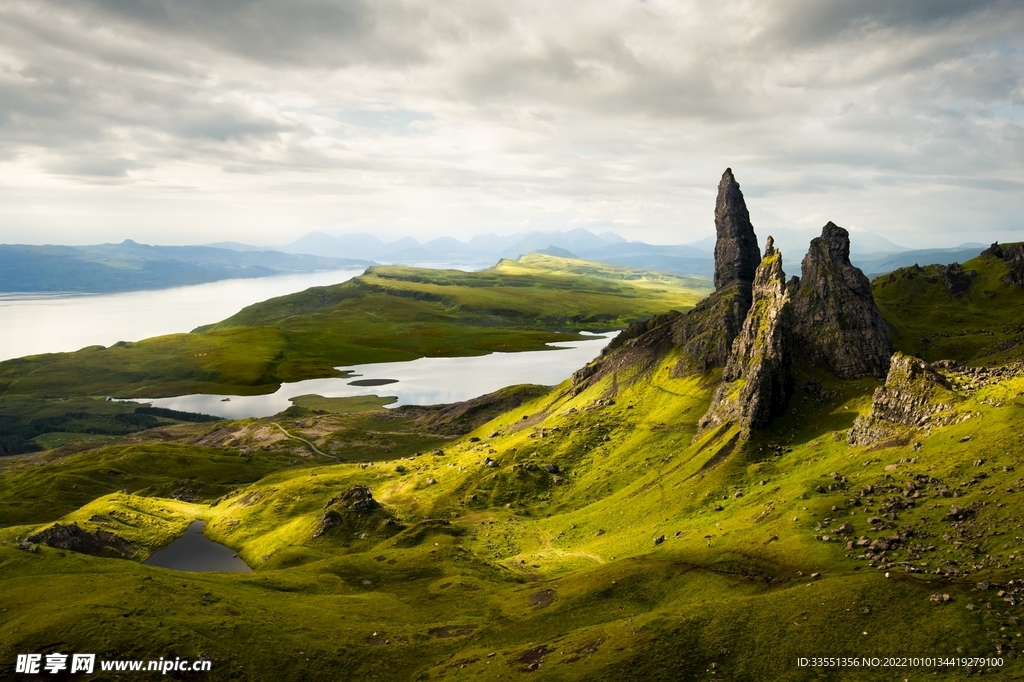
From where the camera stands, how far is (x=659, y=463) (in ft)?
392

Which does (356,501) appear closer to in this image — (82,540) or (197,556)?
(197,556)

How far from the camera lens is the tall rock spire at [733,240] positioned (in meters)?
186

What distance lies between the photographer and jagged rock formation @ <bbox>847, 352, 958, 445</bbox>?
7962cm

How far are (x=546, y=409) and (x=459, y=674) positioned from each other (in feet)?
410

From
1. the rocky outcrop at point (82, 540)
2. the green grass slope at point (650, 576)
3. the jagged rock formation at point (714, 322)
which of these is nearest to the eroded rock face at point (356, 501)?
the green grass slope at point (650, 576)

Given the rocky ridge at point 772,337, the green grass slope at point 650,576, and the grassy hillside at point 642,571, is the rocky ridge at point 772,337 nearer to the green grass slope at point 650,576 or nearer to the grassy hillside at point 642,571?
the green grass slope at point 650,576

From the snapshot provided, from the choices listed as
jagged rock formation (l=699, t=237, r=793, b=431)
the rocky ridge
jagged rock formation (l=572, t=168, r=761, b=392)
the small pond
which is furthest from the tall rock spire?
the small pond

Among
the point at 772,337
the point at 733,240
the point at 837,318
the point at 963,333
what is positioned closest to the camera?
the point at 772,337

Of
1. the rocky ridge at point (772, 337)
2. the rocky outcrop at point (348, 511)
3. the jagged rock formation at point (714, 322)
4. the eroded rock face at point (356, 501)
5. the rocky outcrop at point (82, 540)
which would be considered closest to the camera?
the rocky outcrop at point (82, 540)

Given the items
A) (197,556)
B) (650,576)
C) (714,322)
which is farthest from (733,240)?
(197,556)

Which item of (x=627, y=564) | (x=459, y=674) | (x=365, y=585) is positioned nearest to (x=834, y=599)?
(x=627, y=564)

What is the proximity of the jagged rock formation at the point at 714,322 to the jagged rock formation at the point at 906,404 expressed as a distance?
59.7 meters

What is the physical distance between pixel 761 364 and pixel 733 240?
93946 millimetres

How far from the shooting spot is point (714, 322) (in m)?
159
